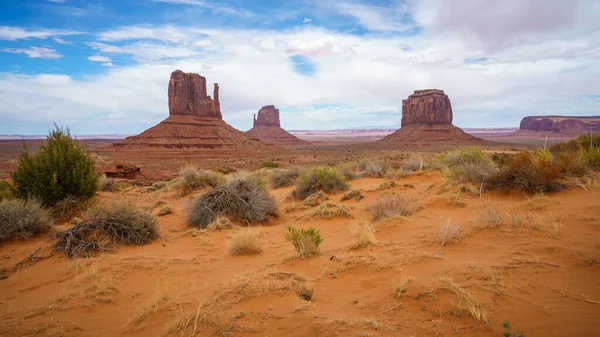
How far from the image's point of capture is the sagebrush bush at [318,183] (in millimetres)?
13261

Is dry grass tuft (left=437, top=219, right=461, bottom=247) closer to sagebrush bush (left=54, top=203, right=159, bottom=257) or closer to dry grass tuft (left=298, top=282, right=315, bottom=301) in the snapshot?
dry grass tuft (left=298, top=282, right=315, bottom=301)

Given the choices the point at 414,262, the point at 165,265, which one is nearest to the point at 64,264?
the point at 165,265

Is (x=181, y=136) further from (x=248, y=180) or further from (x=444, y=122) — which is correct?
(x=444, y=122)

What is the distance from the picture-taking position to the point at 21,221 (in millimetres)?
7660

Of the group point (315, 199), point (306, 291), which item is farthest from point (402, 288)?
point (315, 199)

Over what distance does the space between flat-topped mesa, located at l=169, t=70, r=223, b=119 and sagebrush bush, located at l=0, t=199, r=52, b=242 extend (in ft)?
238

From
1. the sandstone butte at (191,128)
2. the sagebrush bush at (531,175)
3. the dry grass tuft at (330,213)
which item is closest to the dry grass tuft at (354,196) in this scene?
the dry grass tuft at (330,213)

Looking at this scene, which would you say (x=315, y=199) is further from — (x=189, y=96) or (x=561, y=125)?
(x=561, y=125)

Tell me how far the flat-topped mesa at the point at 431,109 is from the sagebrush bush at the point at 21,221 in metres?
106

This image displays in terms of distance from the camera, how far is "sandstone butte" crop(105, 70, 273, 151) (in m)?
62.7

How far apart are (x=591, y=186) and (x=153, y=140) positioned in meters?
65.7

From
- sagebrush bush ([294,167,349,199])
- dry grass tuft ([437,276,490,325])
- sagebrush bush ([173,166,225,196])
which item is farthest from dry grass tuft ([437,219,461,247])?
sagebrush bush ([173,166,225,196])

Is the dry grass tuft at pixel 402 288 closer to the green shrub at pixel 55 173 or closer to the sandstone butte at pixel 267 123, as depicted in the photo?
the green shrub at pixel 55 173

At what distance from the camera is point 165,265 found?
5535mm
